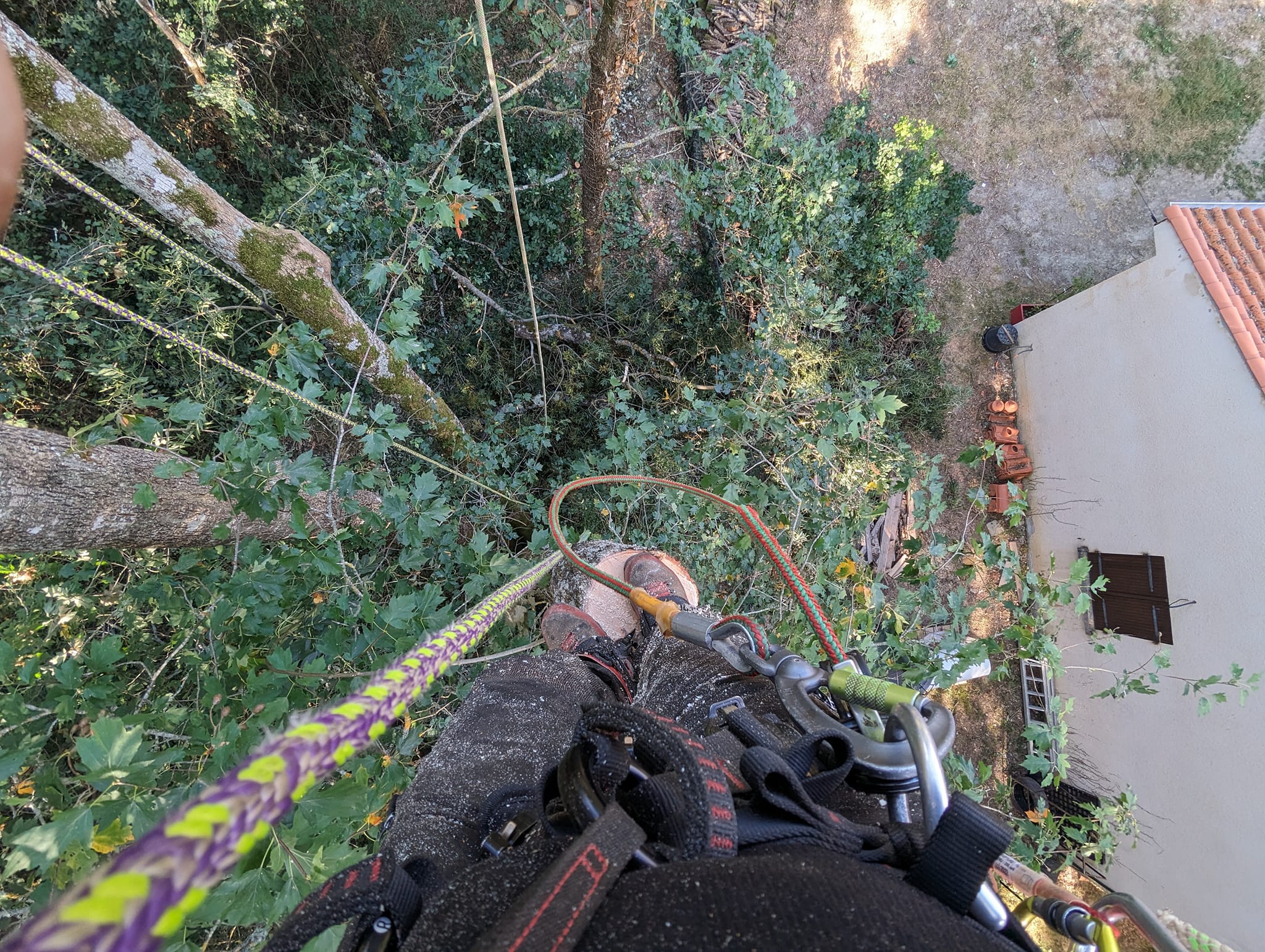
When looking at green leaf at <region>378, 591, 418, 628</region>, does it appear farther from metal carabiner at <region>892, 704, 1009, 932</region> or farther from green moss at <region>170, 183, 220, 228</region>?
green moss at <region>170, 183, 220, 228</region>

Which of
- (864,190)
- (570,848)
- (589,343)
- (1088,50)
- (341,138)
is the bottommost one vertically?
(570,848)

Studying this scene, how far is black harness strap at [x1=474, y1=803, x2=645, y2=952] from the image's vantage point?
55cm

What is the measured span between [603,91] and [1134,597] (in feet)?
18.4

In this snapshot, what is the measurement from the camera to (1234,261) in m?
4.84

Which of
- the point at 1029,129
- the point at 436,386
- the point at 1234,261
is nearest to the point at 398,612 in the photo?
the point at 436,386

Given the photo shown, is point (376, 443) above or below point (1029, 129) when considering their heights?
below

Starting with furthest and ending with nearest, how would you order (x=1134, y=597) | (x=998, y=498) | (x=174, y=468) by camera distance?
(x=998, y=498) < (x=1134, y=597) < (x=174, y=468)

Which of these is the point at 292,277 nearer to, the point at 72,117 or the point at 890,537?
the point at 72,117

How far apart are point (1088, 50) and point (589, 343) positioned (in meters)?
6.76

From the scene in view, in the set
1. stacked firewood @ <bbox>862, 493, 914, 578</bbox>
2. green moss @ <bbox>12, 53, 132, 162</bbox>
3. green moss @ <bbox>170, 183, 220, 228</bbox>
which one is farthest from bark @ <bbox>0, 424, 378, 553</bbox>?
stacked firewood @ <bbox>862, 493, 914, 578</bbox>

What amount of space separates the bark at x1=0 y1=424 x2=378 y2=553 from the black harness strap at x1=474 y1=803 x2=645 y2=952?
1788mm

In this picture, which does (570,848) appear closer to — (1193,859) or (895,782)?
(895,782)

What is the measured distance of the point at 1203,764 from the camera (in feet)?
14.4

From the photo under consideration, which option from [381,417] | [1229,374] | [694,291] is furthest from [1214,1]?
[381,417]
